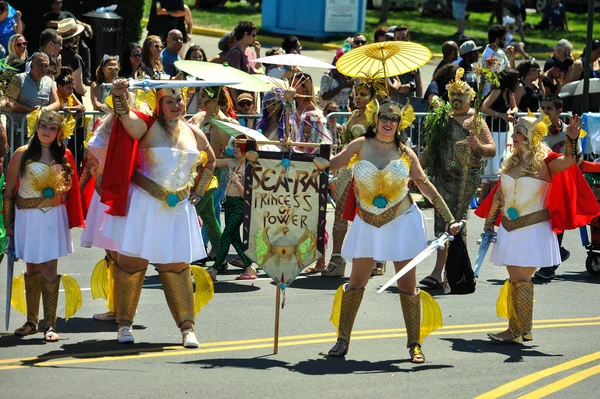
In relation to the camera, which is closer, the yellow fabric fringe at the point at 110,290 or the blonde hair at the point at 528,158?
the blonde hair at the point at 528,158

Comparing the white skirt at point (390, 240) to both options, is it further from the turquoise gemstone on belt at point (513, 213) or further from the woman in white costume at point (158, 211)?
the woman in white costume at point (158, 211)

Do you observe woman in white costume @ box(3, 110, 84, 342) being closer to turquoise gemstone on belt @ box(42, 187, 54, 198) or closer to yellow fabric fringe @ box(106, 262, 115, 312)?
turquoise gemstone on belt @ box(42, 187, 54, 198)

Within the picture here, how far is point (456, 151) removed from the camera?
40.0ft

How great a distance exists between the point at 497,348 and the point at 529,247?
84cm

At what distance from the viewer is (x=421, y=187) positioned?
9.57 m

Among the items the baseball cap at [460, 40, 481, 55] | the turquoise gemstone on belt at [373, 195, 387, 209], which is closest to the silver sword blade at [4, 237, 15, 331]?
the turquoise gemstone on belt at [373, 195, 387, 209]

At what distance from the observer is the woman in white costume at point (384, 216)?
9312mm

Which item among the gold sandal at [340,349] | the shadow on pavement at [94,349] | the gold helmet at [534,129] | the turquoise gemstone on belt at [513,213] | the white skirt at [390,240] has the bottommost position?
the shadow on pavement at [94,349]

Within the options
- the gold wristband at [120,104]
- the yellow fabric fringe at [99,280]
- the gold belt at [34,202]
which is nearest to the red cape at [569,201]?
the gold wristband at [120,104]

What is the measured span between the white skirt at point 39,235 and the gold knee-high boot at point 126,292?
0.49 metres

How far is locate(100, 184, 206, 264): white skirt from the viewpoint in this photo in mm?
9484

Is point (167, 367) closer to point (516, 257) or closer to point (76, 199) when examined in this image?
point (76, 199)

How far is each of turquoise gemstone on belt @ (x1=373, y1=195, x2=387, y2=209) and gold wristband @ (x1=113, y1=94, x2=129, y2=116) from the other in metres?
1.94

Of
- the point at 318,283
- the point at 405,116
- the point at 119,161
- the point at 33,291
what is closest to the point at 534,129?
the point at 405,116
